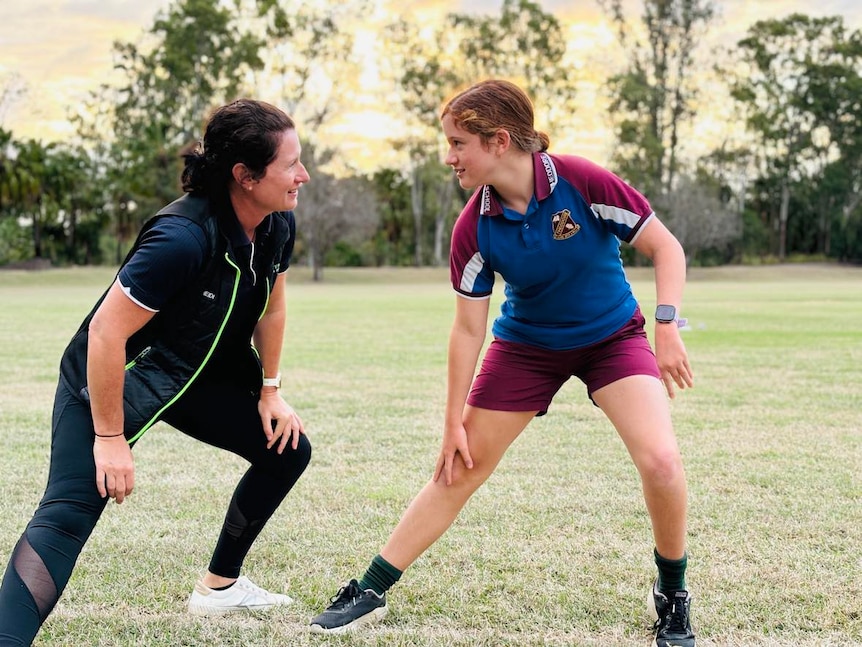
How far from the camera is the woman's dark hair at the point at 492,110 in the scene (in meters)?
3.48

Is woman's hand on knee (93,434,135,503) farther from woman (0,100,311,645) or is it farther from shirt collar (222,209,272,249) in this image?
shirt collar (222,209,272,249)

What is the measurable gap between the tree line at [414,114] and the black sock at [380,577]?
162 ft

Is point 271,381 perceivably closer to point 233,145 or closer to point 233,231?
point 233,231

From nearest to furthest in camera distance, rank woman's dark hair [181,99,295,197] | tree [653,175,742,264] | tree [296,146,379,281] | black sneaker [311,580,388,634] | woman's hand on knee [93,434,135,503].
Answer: woman's hand on knee [93,434,135,503] < woman's dark hair [181,99,295,197] < black sneaker [311,580,388,634] < tree [296,146,379,281] < tree [653,175,742,264]

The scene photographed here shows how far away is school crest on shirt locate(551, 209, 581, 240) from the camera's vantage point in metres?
3.59

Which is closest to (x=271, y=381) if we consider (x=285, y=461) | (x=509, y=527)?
(x=285, y=461)

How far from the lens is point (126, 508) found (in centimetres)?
559

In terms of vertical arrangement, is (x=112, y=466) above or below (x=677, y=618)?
above

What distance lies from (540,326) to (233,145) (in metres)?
1.37

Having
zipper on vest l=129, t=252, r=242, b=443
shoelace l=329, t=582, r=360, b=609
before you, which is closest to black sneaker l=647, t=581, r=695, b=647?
shoelace l=329, t=582, r=360, b=609

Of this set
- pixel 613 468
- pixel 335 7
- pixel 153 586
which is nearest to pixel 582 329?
pixel 153 586

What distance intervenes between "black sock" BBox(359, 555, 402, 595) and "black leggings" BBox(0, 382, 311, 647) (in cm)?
48

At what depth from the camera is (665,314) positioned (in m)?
3.60

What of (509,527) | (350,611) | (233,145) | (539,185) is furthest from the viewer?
(509,527)
